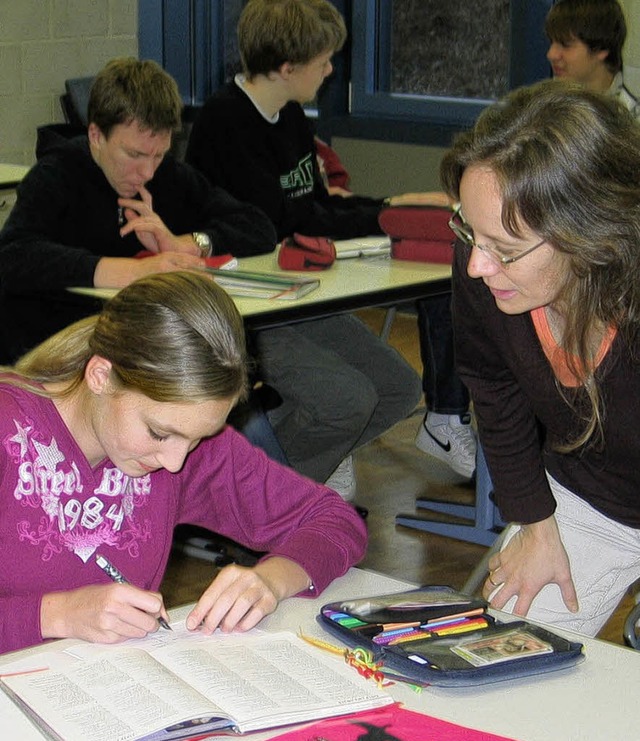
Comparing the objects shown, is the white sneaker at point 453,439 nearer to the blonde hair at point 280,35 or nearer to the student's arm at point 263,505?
the blonde hair at point 280,35

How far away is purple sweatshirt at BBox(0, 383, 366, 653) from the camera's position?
1462 millimetres

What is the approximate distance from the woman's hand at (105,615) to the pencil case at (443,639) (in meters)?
0.20

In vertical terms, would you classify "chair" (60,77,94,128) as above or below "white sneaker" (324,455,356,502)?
above

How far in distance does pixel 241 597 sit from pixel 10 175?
315 centimetres

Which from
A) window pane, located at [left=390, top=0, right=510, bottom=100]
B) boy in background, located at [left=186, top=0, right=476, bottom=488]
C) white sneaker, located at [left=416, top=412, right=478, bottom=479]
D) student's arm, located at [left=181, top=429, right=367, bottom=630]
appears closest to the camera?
student's arm, located at [left=181, top=429, right=367, bottom=630]

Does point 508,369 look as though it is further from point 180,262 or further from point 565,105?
point 180,262

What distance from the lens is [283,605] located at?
1.45 m

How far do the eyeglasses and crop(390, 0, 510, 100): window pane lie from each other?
377 centimetres

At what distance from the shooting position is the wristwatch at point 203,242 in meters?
3.13

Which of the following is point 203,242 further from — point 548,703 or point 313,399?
point 548,703

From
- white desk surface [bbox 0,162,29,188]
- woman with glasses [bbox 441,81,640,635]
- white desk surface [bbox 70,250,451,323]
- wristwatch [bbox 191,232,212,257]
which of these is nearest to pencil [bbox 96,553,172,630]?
woman with glasses [bbox 441,81,640,635]

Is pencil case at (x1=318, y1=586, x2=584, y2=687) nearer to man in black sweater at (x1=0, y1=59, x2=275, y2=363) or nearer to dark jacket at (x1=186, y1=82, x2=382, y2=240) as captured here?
man in black sweater at (x1=0, y1=59, x2=275, y2=363)

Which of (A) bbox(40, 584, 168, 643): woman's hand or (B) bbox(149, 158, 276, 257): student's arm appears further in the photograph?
(B) bbox(149, 158, 276, 257): student's arm

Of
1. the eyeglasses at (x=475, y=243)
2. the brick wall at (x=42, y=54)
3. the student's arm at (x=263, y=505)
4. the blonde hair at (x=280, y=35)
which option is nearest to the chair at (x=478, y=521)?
the blonde hair at (x=280, y=35)
